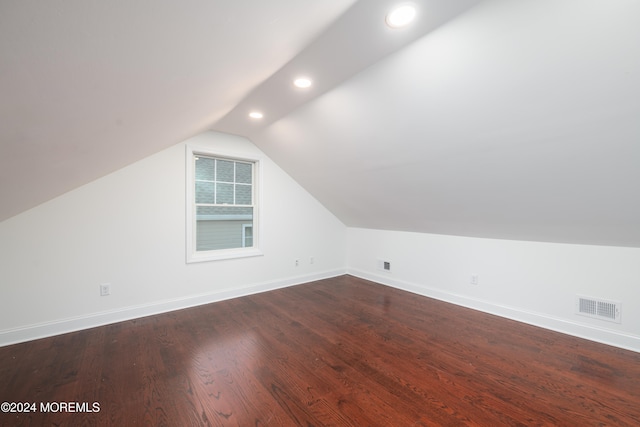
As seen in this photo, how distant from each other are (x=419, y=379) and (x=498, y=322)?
5.47ft

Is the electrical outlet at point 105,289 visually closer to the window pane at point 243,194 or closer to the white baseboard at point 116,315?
the white baseboard at point 116,315

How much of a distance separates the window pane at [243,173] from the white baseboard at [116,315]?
5.32ft

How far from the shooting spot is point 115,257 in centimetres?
295

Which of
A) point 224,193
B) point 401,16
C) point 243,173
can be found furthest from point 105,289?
point 401,16

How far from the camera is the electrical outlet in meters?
2.88

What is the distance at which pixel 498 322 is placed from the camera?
3.04m

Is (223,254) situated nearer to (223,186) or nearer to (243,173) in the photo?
(223,186)

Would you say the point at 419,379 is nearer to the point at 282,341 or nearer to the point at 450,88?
the point at 282,341

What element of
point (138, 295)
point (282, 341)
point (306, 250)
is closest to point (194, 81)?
point (282, 341)

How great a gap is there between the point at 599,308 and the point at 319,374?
286 centimetres

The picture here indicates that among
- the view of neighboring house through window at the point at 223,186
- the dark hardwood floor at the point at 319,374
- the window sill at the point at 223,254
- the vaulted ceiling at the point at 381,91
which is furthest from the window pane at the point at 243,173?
the dark hardwood floor at the point at 319,374

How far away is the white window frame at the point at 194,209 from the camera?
134 inches

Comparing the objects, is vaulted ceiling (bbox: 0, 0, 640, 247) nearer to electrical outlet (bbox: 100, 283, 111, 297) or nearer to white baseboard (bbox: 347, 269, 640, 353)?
white baseboard (bbox: 347, 269, 640, 353)

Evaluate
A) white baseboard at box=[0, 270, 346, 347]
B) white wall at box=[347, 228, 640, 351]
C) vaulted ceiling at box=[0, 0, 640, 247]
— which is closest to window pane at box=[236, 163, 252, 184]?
vaulted ceiling at box=[0, 0, 640, 247]
